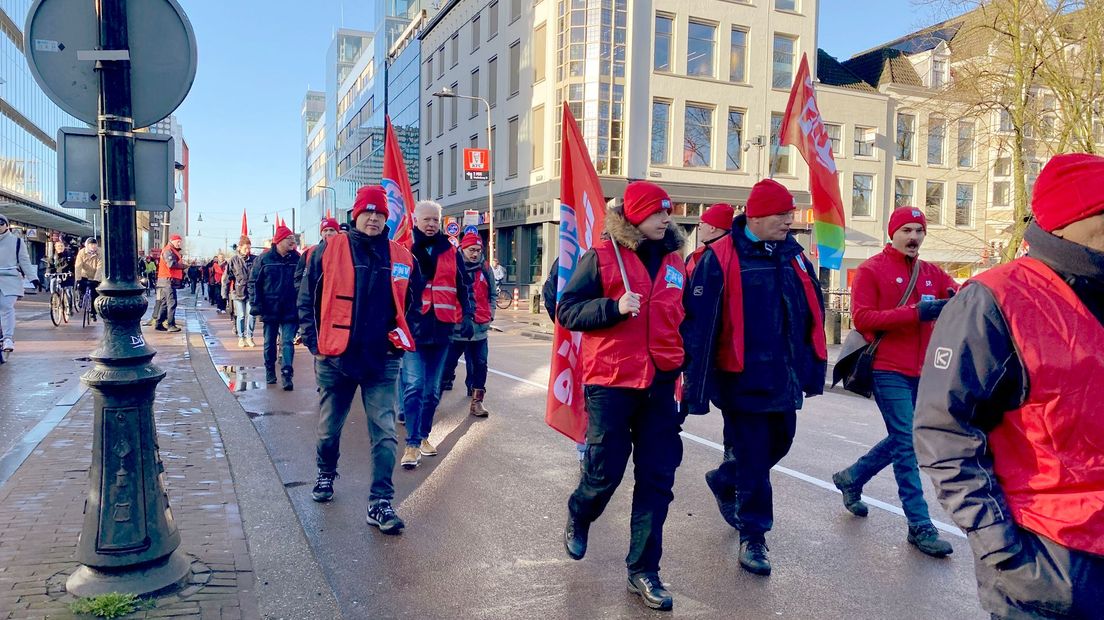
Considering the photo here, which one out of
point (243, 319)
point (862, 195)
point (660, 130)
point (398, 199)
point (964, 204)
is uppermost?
point (660, 130)

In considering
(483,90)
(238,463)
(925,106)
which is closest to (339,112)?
(483,90)

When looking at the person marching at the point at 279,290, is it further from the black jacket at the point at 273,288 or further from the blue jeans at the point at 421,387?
the blue jeans at the point at 421,387

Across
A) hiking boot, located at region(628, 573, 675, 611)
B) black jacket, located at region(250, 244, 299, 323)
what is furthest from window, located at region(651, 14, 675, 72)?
hiking boot, located at region(628, 573, 675, 611)

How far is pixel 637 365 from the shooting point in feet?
12.3

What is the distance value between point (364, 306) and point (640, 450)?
1.99m

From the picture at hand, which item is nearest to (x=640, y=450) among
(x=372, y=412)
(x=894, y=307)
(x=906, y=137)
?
(x=372, y=412)

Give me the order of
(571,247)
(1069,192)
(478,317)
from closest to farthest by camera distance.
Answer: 1. (1069,192)
2. (571,247)
3. (478,317)

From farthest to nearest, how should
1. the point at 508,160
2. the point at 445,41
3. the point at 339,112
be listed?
the point at 339,112
the point at 445,41
the point at 508,160

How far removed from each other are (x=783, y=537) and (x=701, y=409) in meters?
1.23

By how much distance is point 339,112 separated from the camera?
288ft

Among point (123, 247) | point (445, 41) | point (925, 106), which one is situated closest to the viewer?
point (123, 247)

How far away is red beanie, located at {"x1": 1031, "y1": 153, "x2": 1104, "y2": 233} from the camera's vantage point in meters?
2.11

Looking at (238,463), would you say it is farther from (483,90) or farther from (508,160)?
(483,90)

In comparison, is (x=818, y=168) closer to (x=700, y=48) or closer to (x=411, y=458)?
(x=411, y=458)
